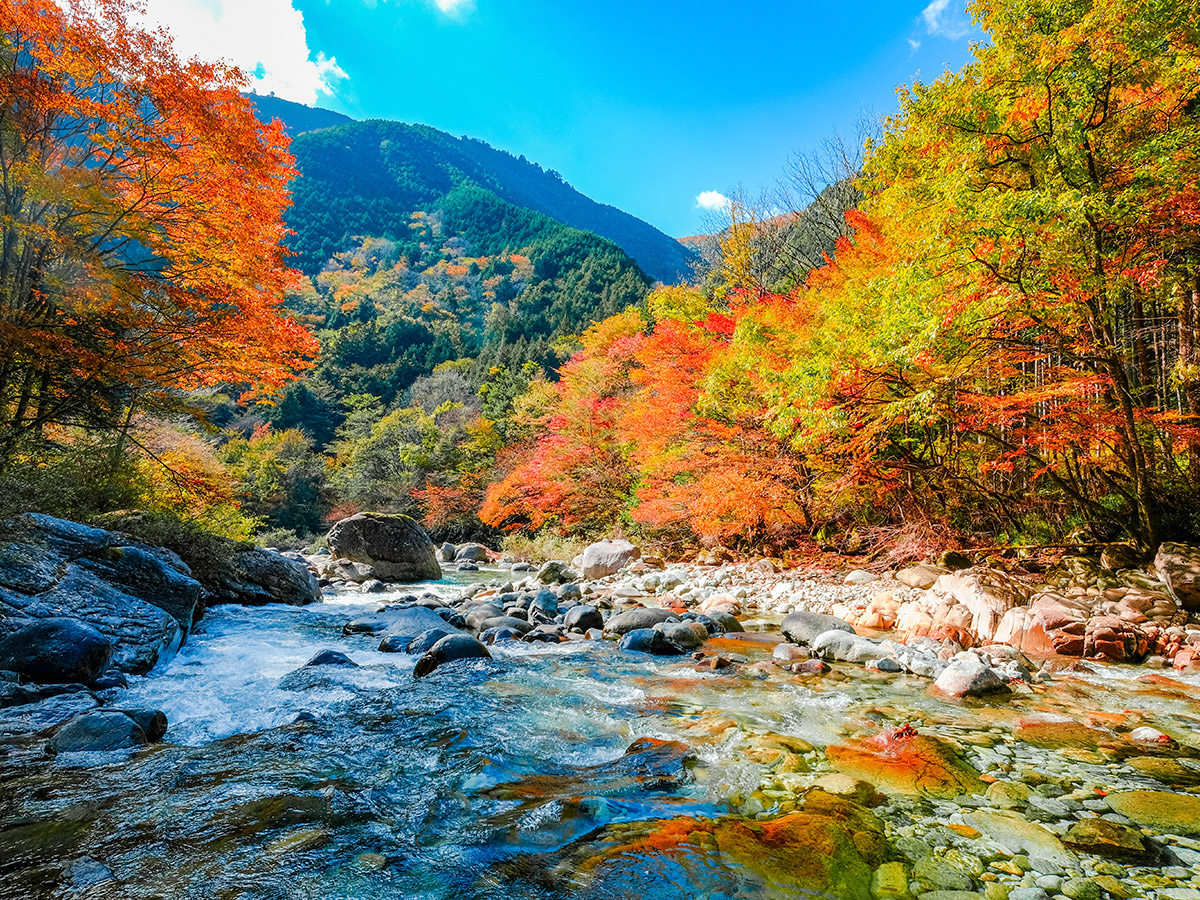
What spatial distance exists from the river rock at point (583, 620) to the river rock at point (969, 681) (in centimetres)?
434

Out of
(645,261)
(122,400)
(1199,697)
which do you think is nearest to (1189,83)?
(1199,697)

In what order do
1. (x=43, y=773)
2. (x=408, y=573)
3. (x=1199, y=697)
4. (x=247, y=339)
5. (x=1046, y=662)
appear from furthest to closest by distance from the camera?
(x=408, y=573) → (x=247, y=339) → (x=1046, y=662) → (x=1199, y=697) → (x=43, y=773)

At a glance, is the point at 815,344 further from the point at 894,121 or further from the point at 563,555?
the point at 563,555

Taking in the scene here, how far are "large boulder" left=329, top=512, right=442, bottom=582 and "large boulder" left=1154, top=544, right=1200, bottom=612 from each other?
1431 centimetres

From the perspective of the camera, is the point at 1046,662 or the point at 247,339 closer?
the point at 1046,662

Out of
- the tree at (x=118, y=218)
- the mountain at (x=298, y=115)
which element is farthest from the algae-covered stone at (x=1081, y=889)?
the mountain at (x=298, y=115)

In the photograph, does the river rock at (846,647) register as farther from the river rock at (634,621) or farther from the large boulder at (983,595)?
the river rock at (634,621)

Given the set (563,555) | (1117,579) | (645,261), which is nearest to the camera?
(1117,579)

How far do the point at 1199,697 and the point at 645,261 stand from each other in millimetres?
101150

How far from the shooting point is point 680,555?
1467 cm

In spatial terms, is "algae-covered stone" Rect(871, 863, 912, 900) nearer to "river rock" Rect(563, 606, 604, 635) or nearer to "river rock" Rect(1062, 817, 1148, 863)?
"river rock" Rect(1062, 817, 1148, 863)

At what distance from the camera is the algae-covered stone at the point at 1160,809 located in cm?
255

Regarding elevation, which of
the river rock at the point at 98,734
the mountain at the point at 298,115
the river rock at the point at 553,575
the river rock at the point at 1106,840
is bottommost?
the river rock at the point at 553,575

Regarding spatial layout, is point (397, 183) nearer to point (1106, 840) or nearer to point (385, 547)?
point (385, 547)
